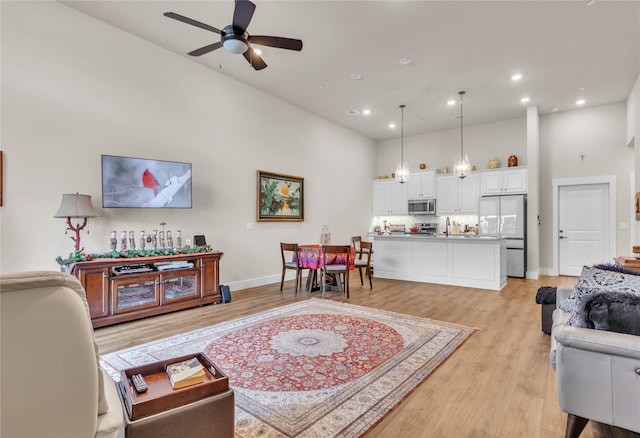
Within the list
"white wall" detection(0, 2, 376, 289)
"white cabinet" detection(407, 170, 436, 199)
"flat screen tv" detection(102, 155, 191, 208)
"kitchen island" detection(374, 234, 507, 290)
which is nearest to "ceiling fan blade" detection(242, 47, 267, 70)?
"white wall" detection(0, 2, 376, 289)

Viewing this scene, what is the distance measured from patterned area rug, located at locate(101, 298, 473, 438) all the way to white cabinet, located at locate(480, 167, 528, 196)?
483 cm

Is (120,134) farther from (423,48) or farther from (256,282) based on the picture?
(423,48)

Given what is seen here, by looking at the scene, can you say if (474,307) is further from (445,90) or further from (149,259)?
(149,259)

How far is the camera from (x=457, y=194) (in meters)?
8.14

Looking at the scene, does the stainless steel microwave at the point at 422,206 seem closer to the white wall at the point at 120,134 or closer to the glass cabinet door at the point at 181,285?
the white wall at the point at 120,134

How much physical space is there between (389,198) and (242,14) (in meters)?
6.91

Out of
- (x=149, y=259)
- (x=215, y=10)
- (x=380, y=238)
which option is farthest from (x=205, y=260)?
(x=380, y=238)

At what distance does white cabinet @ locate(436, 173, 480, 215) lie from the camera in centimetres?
789

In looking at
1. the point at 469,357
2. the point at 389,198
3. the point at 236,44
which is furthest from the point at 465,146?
the point at 236,44

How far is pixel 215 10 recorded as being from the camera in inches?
149

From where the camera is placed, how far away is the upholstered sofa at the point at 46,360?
0.87m

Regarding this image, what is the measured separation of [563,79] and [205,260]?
6352 mm

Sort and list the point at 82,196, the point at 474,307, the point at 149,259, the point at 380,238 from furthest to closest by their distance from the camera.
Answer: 1. the point at 380,238
2. the point at 474,307
3. the point at 149,259
4. the point at 82,196

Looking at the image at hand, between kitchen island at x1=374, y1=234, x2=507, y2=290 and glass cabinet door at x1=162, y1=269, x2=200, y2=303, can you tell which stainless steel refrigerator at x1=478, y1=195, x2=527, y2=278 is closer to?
kitchen island at x1=374, y1=234, x2=507, y2=290
